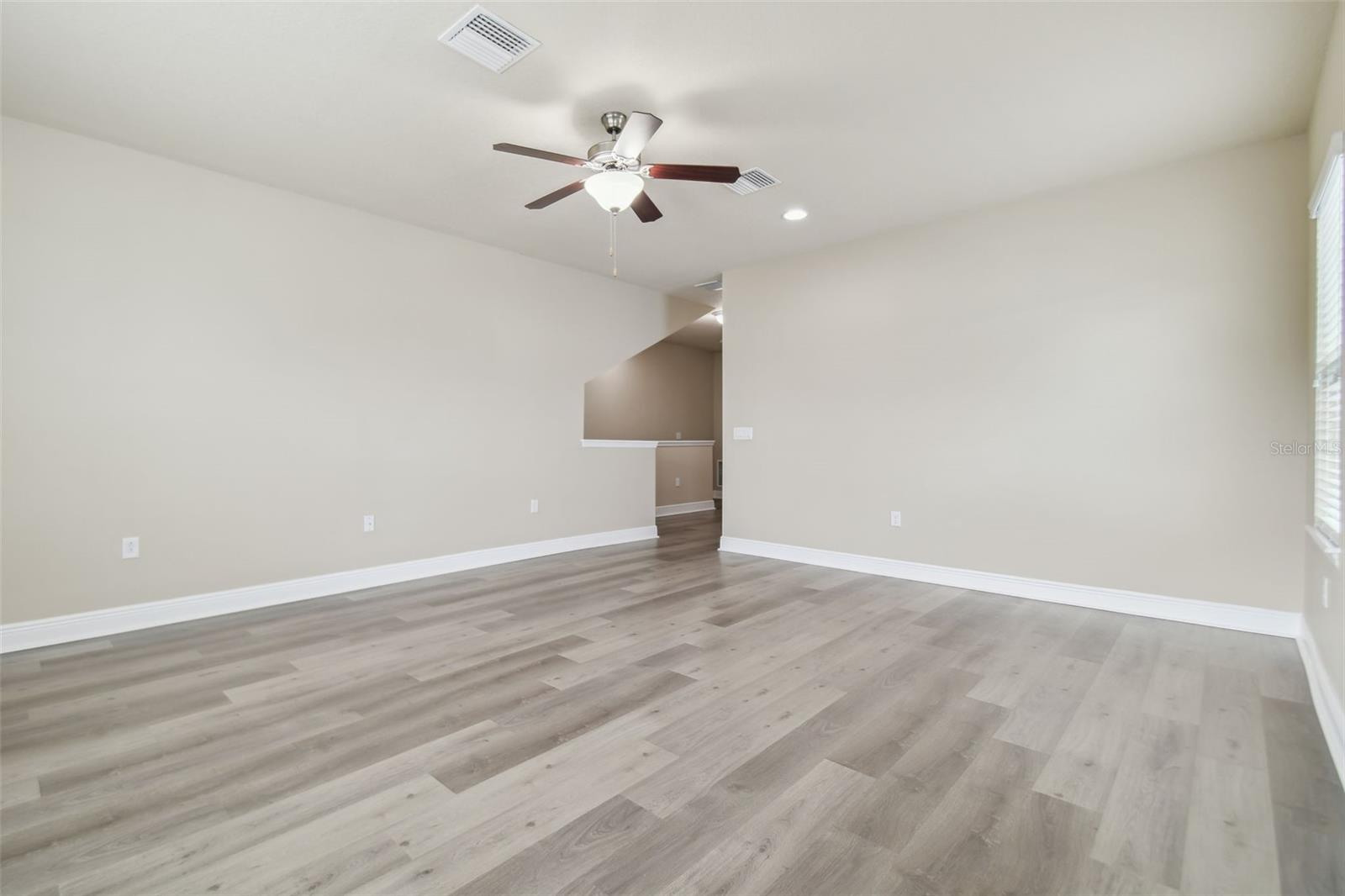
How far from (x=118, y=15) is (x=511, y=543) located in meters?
4.01

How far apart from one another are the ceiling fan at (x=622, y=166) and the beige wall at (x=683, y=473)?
5.15m

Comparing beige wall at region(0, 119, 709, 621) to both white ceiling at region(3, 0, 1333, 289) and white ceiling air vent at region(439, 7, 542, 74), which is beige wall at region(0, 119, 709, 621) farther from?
white ceiling air vent at region(439, 7, 542, 74)

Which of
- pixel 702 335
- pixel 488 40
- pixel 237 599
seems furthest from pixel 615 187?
pixel 702 335

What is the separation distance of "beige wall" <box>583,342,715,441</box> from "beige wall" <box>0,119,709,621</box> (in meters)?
3.02

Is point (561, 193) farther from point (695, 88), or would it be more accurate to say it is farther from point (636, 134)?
point (695, 88)

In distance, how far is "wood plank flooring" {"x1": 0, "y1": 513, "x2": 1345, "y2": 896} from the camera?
4.80 ft

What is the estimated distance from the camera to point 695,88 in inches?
108

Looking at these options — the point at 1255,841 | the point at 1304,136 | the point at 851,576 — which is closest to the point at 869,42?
the point at 1304,136

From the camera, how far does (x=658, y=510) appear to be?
8.23 m

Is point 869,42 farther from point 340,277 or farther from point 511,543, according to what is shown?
point 511,543

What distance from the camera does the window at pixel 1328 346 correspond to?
2170 millimetres

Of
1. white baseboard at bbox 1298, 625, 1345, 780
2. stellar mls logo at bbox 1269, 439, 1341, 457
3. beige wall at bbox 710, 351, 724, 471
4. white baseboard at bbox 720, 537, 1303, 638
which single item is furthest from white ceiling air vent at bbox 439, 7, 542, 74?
beige wall at bbox 710, 351, 724, 471

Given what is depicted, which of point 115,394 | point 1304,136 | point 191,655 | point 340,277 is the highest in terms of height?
point 1304,136

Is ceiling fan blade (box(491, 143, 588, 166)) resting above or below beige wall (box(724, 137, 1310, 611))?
above
